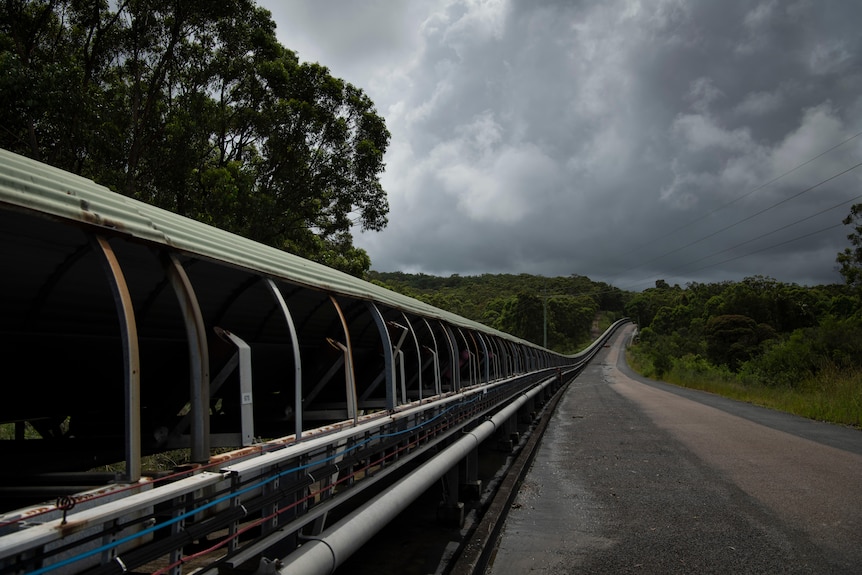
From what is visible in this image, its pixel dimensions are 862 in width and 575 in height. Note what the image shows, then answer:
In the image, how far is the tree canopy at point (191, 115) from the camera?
462 inches

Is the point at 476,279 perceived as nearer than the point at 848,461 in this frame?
No

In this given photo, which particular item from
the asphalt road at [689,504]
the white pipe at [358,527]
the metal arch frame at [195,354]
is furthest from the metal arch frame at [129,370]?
the asphalt road at [689,504]

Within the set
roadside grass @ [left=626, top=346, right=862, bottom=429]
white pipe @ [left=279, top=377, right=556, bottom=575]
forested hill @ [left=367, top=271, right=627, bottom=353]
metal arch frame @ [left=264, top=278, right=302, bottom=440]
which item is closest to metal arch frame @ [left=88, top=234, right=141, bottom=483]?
white pipe @ [left=279, top=377, right=556, bottom=575]

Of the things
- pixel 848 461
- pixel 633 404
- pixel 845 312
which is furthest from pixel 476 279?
pixel 848 461

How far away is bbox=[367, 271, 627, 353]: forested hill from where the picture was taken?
70.7 meters

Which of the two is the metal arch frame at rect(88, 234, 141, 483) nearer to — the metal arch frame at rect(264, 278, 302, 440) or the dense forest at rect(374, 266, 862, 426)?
the metal arch frame at rect(264, 278, 302, 440)

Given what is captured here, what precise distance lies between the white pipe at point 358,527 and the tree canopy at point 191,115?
32.6ft

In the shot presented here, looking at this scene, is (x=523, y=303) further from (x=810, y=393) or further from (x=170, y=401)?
(x=170, y=401)

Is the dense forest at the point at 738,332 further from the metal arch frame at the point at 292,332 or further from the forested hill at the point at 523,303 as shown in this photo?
the metal arch frame at the point at 292,332

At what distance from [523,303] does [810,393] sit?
54291 millimetres

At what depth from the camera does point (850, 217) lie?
4003 cm

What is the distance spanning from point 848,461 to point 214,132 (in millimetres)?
15938

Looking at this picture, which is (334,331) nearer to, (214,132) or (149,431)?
(149,431)

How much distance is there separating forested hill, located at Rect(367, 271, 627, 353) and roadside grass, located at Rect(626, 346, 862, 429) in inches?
739
